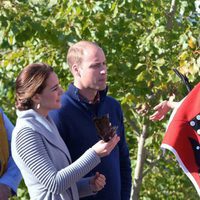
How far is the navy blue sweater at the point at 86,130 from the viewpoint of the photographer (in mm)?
3875

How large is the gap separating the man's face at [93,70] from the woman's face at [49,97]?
0.40 meters

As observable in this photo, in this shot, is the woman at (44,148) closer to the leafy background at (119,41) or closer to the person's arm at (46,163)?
the person's arm at (46,163)

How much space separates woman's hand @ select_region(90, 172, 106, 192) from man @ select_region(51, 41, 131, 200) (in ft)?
0.93

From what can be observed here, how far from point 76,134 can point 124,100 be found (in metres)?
3.04

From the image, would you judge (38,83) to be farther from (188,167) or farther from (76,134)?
(188,167)

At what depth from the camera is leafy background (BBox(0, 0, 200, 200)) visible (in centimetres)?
675

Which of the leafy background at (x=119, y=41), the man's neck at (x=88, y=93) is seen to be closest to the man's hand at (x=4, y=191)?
the man's neck at (x=88, y=93)

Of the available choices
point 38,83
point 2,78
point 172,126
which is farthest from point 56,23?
point 38,83

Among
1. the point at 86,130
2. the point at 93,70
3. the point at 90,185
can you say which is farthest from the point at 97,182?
the point at 93,70

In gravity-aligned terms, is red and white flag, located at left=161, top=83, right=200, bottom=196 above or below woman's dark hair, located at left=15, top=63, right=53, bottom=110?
below

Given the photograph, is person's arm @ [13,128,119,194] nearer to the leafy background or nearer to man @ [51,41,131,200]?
man @ [51,41,131,200]

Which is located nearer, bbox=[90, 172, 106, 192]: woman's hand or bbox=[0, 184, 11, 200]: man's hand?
bbox=[90, 172, 106, 192]: woman's hand

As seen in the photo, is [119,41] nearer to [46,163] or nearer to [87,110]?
[87,110]

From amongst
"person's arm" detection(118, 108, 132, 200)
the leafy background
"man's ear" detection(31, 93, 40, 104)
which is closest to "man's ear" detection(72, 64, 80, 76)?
"person's arm" detection(118, 108, 132, 200)
